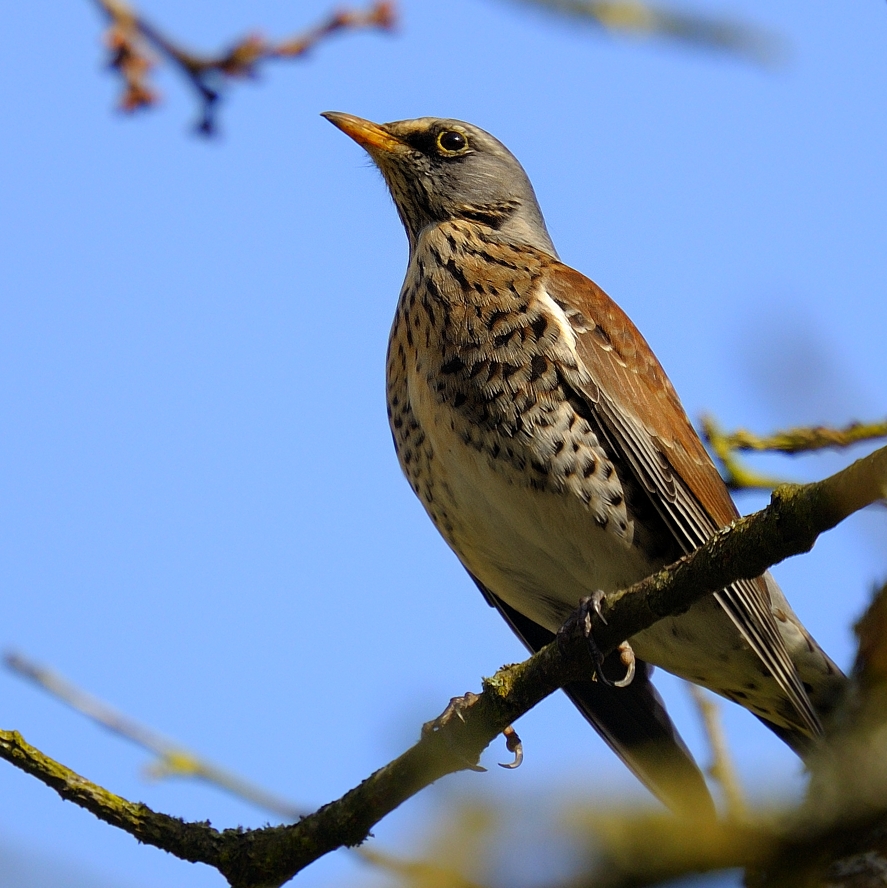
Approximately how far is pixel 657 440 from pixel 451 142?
9.02ft

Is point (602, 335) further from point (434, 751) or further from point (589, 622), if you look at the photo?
point (434, 751)

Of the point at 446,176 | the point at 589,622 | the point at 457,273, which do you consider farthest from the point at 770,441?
the point at 446,176

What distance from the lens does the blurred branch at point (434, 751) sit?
13.6ft

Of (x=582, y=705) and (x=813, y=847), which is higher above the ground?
(x=582, y=705)

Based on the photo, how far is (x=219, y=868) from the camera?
15.1 feet

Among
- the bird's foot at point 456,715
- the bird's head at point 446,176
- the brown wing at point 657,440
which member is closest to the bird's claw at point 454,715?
the bird's foot at point 456,715

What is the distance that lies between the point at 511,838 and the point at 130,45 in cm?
229

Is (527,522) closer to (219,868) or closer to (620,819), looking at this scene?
(219,868)

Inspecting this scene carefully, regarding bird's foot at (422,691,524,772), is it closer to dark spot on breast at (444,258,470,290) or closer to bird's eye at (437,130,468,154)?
dark spot on breast at (444,258,470,290)

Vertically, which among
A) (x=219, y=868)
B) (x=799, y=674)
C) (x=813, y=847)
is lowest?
(x=813, y=847)

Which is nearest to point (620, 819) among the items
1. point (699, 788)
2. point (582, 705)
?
point (699, 788)

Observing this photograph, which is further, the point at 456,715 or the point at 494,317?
the point at 494,317

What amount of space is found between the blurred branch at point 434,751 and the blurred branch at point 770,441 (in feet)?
1.50

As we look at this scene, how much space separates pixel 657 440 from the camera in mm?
6055
